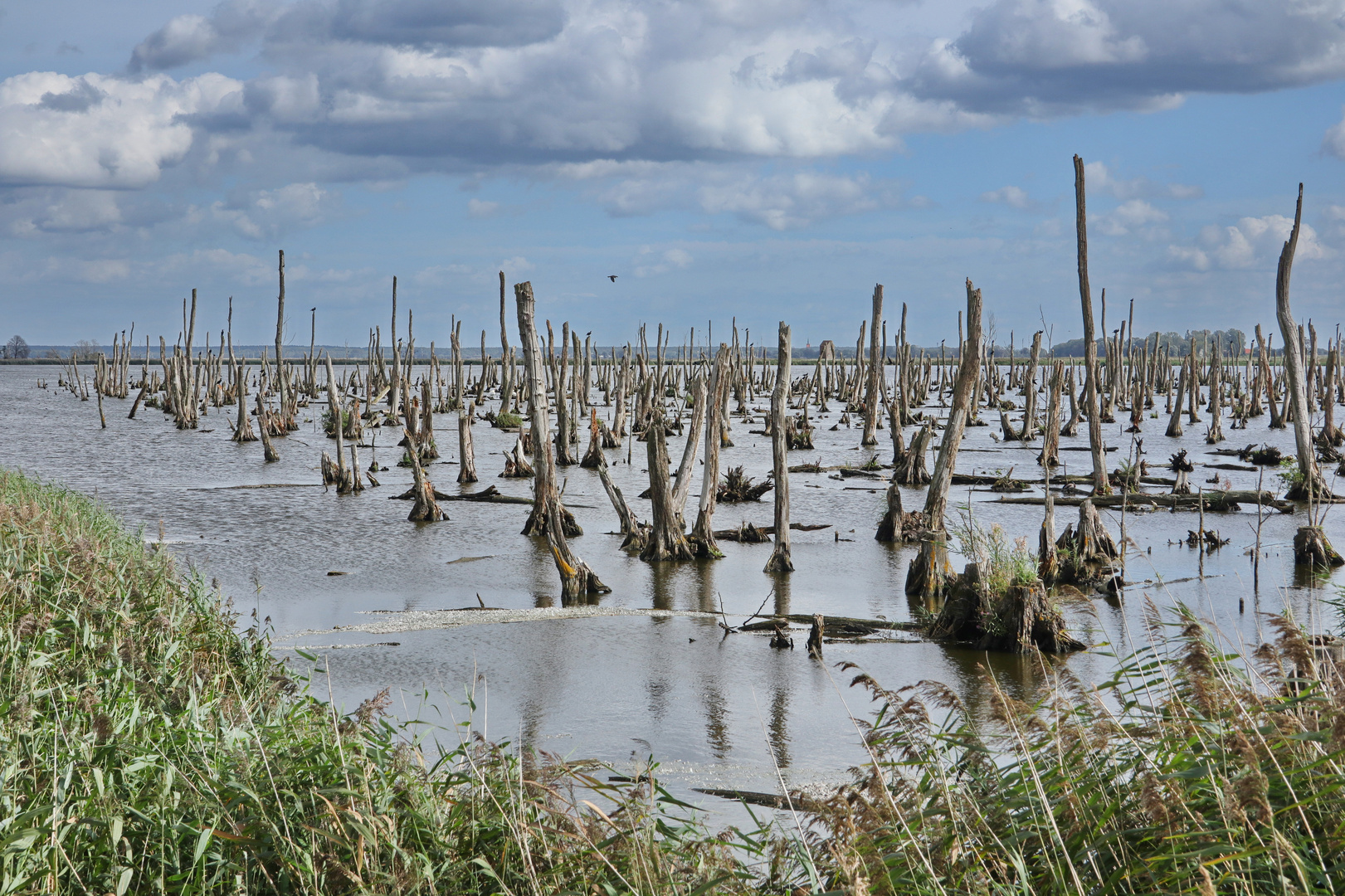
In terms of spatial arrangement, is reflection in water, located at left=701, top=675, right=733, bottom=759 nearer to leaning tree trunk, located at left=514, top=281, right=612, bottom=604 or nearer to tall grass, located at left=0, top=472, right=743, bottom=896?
tall grass, located at left=0, top=472, right=743, bottom=896

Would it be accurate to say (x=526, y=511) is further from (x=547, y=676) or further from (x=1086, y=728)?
(x=1086, y=728)

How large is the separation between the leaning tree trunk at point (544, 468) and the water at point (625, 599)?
411 mm

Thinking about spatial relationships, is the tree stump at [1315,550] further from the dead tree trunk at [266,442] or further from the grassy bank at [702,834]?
the dead tree trunk at [266,442]

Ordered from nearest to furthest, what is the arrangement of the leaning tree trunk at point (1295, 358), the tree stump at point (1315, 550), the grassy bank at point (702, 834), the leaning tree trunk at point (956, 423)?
the grassy bank at point (702, 834) → the tree stump at point (1315, 550) → the leaning tree trunk at point (956, 423) → the leaning tree trunk at point (1295, 358)

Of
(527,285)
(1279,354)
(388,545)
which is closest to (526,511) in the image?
(388,545)

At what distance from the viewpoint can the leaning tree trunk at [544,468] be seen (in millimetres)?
11219

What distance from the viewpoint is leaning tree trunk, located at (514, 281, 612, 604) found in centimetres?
1122

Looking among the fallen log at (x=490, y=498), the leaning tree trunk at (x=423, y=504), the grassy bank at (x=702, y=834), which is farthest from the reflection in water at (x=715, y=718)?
the fallen log at (x=490, y=498)

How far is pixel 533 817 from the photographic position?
3.95 m

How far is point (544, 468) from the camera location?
12.2 m

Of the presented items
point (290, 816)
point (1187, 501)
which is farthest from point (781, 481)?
point (290, 816)

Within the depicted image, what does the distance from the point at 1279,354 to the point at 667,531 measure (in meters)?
101

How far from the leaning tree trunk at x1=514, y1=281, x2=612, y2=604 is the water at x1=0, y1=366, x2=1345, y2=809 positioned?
411 millimetres

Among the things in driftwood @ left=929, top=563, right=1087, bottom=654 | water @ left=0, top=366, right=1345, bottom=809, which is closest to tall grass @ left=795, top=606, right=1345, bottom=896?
water @ left=0, top=366, right=1345, bottom=809
